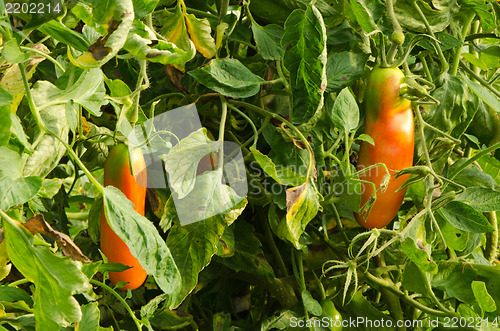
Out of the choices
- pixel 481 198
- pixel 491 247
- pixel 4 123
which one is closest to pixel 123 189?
pixel 4 123

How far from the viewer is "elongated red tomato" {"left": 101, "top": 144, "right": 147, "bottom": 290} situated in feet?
1.53

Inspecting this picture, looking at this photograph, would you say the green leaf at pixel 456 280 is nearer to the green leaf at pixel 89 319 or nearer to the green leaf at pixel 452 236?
the green leaf at pixel 452 236

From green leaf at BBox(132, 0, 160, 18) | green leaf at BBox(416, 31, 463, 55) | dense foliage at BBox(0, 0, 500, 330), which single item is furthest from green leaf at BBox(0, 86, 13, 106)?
green leaf at BBox(416, 31, 463, 55)

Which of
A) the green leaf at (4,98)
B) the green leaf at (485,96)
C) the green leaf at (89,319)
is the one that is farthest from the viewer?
the green leaf at (485,96)

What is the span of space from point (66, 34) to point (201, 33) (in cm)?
18

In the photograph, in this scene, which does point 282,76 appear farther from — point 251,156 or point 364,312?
point 364,312

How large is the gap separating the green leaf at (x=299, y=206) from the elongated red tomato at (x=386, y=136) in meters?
0.07

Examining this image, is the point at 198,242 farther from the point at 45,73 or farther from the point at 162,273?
the point at 45,73

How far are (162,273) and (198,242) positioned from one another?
0.30 feet

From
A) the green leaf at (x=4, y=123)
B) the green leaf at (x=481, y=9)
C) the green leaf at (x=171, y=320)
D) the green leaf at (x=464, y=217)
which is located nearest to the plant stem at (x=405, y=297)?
the green leaf at (x=464, y=217)

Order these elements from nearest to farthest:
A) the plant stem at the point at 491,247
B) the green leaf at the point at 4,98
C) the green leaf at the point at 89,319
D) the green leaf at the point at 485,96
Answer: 1. the green leaf at the point at 4,98
2. the green leaf at the point at 89,319
3. the green leaf at the point at 485,96
4. the plant stem at the point at 491,247

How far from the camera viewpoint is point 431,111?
0.54m

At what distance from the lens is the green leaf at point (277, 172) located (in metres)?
0.46

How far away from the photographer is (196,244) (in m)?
0.46
